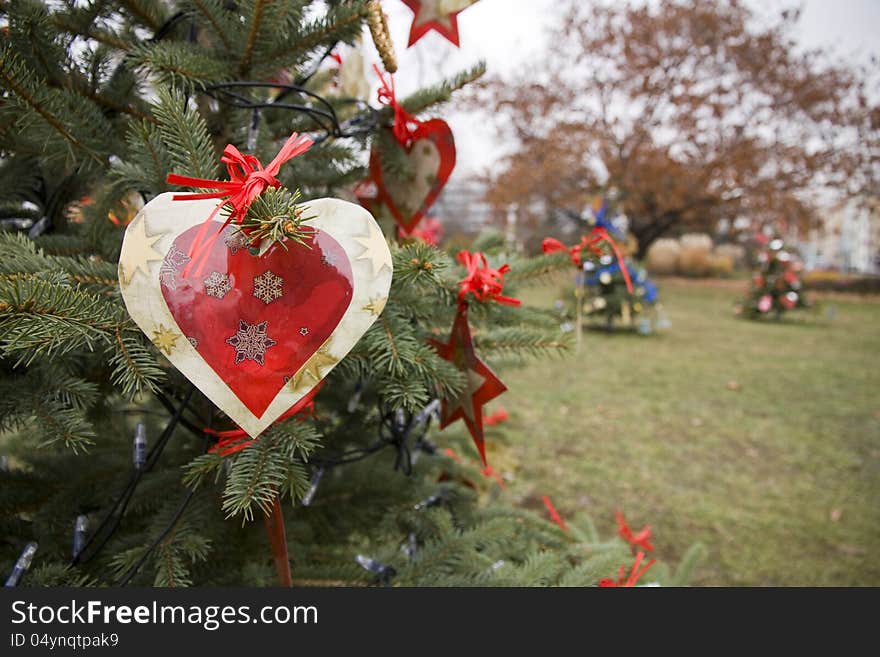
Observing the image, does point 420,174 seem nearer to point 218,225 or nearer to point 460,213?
point 218,225

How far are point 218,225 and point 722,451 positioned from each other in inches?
142

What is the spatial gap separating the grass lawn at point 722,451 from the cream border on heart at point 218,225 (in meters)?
0.83

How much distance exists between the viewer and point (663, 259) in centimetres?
1770

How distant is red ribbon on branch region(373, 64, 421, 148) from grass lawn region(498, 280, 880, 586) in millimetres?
631

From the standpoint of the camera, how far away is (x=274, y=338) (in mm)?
660

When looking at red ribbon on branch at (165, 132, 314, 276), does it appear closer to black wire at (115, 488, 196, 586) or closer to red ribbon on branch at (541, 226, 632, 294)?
black wire at (115, 488, 196, 586)

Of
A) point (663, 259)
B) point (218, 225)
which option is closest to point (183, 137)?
point (218, 225)

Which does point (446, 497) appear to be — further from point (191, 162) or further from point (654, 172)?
A: point (654, 172)

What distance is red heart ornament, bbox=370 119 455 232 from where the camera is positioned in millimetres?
1131

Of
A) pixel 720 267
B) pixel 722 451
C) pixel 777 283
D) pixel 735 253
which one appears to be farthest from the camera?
pixel 735 253

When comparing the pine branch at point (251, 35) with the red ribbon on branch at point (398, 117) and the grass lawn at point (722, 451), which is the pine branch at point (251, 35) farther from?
the grass lawn at point (722, 451)

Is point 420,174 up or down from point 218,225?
up

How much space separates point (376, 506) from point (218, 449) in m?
0.56

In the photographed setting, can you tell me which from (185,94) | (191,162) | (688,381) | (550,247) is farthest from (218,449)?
(688,381)
